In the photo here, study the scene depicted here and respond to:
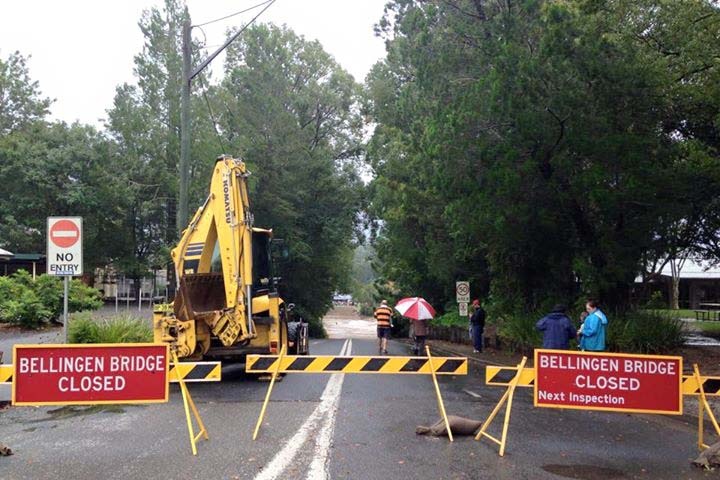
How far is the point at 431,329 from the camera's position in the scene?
34125mm

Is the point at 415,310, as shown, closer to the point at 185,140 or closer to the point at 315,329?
the point at 185,140

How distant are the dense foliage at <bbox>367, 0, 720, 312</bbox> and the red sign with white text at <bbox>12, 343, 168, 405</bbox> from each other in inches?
432

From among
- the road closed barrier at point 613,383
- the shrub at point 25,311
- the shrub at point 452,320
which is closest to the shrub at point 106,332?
the shrub at point 25,311

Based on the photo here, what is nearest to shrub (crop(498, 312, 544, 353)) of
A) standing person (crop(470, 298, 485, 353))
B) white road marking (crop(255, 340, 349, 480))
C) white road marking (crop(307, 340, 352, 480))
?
standing person (crop(470, 298, 485, 353))

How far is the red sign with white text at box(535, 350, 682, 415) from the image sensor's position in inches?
308

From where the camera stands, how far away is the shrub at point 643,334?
1694 cm

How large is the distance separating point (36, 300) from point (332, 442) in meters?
16.7

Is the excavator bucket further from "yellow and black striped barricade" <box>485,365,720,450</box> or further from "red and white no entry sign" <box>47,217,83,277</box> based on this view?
"yellow and black striped barricade" <box>485,365,720,450</box>

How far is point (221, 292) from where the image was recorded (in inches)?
544

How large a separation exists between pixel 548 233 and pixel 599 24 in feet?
17.8

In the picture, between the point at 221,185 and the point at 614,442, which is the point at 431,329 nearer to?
the point at 221,185

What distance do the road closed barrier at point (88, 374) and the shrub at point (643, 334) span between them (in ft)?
40.7

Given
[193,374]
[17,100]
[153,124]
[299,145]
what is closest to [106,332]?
[193,374]

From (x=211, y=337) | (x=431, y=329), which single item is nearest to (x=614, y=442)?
(x=211, y=337)
